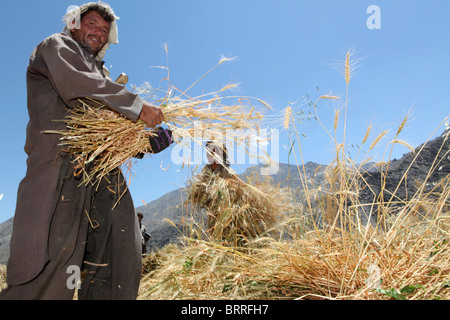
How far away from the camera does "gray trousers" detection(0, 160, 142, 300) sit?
130 cm

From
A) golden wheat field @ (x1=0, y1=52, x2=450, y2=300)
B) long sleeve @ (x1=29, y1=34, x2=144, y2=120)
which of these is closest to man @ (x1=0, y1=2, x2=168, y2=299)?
long sleeve @ (x1=29, y1=34, x2=144, y2=120)

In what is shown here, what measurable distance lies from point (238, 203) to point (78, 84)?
241 centimetres

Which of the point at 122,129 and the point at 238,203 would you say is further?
the point at 238,203

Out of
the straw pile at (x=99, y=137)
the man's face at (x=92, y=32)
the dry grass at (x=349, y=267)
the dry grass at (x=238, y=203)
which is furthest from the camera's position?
the dry grass at (x=238, y=203)

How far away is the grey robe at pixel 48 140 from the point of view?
4.16 feet

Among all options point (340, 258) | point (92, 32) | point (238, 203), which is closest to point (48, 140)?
point (92, 32)

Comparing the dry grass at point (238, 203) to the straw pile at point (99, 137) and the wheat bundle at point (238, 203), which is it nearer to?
the wheat bundle at point (238, 203)

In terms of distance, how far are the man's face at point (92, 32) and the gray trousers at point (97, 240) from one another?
0.74 metres

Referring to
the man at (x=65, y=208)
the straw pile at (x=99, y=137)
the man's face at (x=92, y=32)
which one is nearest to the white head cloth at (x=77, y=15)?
the man's face at (x=92, y=32)

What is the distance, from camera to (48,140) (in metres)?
1.37

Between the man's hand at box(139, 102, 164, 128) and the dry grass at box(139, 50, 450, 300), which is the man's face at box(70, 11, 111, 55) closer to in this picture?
the man's hand at box(139, 102, 164, 128)

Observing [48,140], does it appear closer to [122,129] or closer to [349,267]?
[122,129]

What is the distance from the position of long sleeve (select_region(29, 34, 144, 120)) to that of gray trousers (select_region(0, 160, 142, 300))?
340 millimetres

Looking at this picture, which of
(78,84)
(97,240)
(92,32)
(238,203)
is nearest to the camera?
(78,84)
